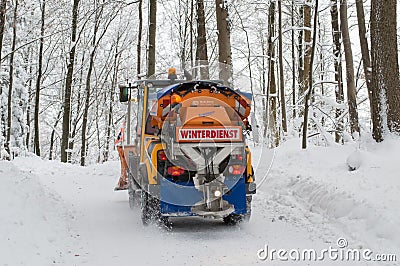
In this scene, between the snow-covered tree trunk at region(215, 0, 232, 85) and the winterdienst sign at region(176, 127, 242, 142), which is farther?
the snow-covered tree trunk at region(215, 0, 232, 85)

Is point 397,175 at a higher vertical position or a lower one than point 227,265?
higher

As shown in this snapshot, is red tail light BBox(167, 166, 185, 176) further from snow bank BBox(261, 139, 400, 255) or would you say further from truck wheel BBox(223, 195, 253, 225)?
snow bank BBox(261, 139, 400, 255)

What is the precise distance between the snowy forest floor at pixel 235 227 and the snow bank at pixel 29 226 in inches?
0.7

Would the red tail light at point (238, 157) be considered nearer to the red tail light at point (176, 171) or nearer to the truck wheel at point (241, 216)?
the truck wheel at point (241, 216)

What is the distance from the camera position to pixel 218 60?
49.6 feet

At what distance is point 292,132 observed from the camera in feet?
63.9

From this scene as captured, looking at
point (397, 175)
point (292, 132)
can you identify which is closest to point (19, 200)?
point (397, 175)

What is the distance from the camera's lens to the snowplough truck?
7.94 metres

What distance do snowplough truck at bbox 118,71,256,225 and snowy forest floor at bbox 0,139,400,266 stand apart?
0.44m

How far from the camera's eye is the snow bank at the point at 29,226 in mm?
5859

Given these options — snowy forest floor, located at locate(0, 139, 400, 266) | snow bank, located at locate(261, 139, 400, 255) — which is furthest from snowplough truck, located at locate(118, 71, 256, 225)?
snow bank, located at locate(261, 139, 400, 255)

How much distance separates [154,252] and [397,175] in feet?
14.2

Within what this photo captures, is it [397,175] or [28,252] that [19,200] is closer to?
[28,252]

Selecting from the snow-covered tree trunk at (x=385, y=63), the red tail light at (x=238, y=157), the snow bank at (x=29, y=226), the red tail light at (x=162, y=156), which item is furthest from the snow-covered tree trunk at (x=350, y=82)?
the snow bank at (x=29, y=226)
